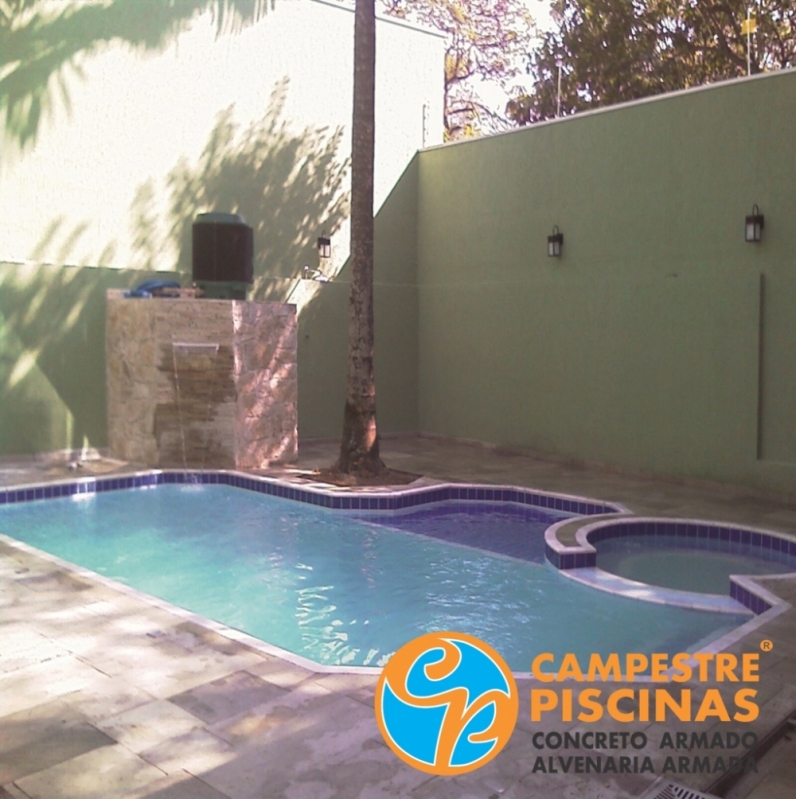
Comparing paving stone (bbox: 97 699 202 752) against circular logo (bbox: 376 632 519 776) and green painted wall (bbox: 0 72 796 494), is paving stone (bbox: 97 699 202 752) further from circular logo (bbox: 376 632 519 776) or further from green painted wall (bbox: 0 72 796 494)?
green painted wall (bbox: 0 72 796 494)

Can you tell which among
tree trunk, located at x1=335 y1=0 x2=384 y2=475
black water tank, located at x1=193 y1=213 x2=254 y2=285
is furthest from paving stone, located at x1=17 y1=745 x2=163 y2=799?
black water tank, located at x1=193 y1=213 x2=254 y2=285

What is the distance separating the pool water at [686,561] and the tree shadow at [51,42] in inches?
295

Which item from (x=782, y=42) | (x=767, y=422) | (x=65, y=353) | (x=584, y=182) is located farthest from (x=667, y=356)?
(x=782, y=42)

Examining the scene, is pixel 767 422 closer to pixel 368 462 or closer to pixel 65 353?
pixel 368 462

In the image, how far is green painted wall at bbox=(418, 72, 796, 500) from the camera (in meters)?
8.84

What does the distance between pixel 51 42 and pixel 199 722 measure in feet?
28.4

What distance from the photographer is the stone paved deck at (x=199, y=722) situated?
2965 millimetres

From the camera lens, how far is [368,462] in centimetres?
916

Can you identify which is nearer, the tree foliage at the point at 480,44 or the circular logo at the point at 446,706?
the circular logo at the point at 446,706

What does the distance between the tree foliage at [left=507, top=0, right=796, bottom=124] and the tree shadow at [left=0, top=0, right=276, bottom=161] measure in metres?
8.42

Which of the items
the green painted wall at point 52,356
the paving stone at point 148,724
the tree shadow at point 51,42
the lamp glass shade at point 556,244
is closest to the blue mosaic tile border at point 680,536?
the paving stone at point 148,724

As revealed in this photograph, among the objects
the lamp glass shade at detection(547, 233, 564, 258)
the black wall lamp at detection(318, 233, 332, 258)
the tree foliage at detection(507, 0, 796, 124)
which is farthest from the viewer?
the tree foliage at detection(507, 0, 796, 124)

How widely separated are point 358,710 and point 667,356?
7.09 m

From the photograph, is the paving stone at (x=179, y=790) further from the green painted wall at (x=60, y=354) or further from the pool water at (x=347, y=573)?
the green painted wall at (x=60, y=354)
